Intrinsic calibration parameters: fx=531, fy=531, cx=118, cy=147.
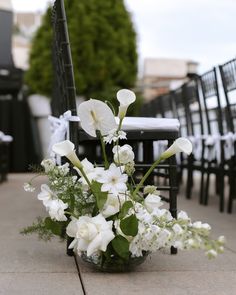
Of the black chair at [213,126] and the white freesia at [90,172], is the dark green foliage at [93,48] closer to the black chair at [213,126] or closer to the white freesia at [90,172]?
the black chair at [213,126]

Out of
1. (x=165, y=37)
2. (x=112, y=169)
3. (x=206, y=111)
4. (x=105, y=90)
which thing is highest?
(x=165, y=37)

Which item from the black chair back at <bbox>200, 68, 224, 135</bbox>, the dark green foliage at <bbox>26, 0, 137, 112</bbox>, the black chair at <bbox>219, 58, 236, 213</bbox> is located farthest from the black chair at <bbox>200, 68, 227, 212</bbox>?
the dark green foliage at <bbox>26, 0, 137, 112</bbox>

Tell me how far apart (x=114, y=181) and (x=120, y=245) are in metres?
0.19

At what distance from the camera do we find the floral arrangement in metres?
1.54

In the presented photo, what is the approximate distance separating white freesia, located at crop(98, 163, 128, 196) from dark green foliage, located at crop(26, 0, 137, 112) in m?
5.60

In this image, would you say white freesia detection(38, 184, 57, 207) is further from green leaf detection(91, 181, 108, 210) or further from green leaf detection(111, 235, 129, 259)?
green leaf detection(111, 235, 129, 259)

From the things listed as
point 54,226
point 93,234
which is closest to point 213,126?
point 54,226

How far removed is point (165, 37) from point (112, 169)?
279 inches

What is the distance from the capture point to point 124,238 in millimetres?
1595

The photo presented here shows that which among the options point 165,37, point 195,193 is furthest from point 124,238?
point 165,37

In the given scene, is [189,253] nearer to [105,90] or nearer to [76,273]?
[76,273]

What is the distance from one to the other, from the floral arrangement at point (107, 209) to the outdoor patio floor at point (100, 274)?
0.25 ft

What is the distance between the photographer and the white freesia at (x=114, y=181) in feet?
5.23

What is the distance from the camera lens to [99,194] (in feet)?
5.32
